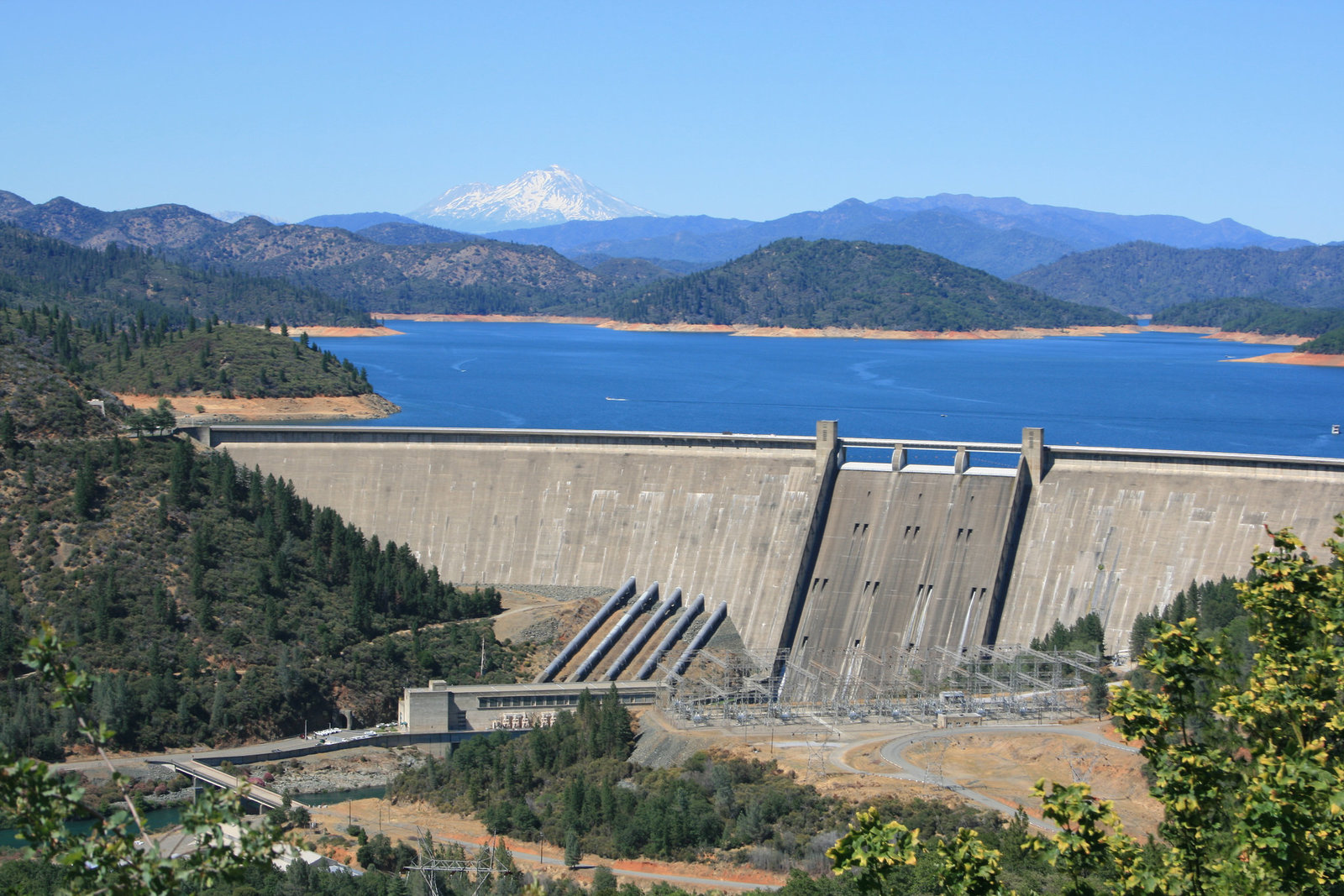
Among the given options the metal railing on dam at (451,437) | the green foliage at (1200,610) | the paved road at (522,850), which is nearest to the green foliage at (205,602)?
the metal railing on dam at (451,437)

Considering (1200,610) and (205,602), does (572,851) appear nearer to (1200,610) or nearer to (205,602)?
(205,602)

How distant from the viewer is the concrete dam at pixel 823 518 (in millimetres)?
63375

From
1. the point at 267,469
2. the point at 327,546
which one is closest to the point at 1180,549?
the point at 327,546

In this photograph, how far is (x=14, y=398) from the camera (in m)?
74.8

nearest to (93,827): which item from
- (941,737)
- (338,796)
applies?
(941,737)

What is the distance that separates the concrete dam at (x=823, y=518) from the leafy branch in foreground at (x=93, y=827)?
51597mm

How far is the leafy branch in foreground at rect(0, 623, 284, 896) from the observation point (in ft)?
45.8

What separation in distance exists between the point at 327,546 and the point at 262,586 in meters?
5.25

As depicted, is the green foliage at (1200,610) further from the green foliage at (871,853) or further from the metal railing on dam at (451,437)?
the green foliage at (871,853)

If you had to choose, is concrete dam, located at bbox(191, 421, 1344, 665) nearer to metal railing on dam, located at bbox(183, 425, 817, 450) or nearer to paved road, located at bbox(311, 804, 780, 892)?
metal railing on dam, located at bbox(183, 425, 817, 450)

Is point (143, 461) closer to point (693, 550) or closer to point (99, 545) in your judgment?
point (99, 545)

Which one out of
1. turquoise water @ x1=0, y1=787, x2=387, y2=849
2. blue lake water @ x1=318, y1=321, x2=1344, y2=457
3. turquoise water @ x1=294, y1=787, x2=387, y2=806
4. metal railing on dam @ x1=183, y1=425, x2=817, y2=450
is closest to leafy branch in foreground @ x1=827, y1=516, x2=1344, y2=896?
turquoise water @ x1=0, y1=787, x2=387, y2=849

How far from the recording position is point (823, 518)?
68812mm

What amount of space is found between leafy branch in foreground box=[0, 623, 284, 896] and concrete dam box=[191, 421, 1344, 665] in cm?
5160
